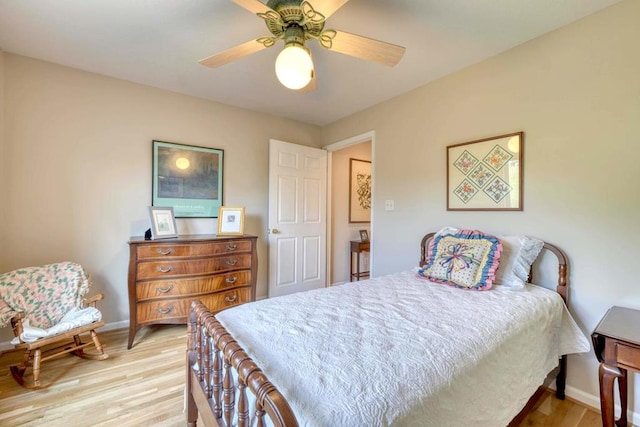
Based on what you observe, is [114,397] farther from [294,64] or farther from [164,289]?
[294,64]

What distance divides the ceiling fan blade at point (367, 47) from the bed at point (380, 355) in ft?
4.60

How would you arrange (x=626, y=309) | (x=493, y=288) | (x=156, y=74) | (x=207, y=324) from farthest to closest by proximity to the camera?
(x=156, y=74) → (x=493, y=288) → (x=626, y=309) → (x=207, y=324)

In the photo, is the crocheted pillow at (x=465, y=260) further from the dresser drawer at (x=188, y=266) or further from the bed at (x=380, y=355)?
the dresser drawer at (x=188, y=266)

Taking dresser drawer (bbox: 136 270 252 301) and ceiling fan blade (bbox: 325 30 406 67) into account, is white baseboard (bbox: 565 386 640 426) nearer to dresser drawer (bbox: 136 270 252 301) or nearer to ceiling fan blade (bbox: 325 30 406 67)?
ceiling fan blade (bbox: 325 30 406 67)

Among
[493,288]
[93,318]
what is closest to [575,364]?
[493,288]

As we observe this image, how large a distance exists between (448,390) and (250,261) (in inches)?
91.4

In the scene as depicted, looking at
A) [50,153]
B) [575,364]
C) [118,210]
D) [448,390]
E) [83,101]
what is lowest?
[575,364]

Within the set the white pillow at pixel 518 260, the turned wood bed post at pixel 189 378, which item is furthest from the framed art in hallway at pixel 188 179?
the white pillow at pixel 518 260

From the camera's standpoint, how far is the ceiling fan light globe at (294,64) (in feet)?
4.44

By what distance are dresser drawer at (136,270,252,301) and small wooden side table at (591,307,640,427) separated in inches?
104

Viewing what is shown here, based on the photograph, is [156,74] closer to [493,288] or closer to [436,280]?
[436,280]

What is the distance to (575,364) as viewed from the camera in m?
1.81

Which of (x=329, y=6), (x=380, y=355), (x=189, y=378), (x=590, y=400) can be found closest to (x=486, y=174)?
(x=590, y=400)

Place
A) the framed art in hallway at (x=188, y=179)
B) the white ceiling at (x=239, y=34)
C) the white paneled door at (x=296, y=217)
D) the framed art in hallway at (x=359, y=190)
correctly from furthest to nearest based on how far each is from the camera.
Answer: the framed art in hallway at (x=359, y=190)
the white paneled door at (x=296, y=217)
the framed art in hallway at (x=188, y=179)
the white ceiling at (x=239, y=34)
